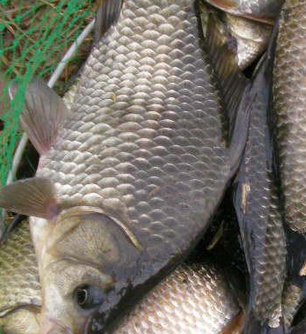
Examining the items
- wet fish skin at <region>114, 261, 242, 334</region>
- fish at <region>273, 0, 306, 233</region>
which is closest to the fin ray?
wet fish skin at <region>114, 261, 242, 334</region>

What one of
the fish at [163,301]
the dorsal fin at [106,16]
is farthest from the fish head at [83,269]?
the dorsal fin at [106,16]

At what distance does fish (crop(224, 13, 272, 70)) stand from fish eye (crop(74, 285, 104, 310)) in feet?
4.05

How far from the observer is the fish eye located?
75.7 inches

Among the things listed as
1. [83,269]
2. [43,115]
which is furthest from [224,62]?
[83,269]

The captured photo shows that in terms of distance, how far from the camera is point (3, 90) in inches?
101

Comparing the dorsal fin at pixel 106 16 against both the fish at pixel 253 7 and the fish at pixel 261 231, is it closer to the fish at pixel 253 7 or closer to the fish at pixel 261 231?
the fish at pixel 253 7

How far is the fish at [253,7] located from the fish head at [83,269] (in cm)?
109

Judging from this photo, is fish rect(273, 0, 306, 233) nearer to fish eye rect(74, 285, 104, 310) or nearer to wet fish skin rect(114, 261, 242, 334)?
wet fish skin rect(114, 261, 242, 334)

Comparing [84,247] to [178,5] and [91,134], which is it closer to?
[91,134]

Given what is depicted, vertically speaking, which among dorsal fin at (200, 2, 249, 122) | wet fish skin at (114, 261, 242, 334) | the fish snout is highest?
dorsal fin at (200, 2, 249, 122)

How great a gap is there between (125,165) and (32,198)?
1.17 ft

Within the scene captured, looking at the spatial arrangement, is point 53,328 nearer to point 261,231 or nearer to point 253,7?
point 261,231

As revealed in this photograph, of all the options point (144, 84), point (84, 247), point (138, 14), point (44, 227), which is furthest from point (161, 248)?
point (138, 14)

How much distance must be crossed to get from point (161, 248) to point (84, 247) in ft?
0.91
